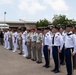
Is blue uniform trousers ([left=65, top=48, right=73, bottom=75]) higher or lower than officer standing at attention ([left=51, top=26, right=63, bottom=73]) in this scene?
lower

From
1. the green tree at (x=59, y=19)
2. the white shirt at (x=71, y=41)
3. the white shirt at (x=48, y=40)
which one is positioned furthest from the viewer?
the green tree at (x=59, y=19)

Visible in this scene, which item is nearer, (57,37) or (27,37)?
(57,37)

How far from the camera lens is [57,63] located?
1056 cm

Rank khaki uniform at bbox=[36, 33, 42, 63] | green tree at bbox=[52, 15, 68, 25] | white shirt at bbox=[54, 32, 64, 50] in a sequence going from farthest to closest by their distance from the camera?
1. green tree at bbox=[52, 15, 68, 25]
2. khaki uniform at bbox=[36, 33, 42, 63]
3. white shirt at bbox=[54, 32, 64, 50]

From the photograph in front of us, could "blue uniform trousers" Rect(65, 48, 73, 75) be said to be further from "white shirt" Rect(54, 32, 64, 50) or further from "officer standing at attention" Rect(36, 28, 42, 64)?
"officer standing at attention" Rect(36, 28, 42, 64)

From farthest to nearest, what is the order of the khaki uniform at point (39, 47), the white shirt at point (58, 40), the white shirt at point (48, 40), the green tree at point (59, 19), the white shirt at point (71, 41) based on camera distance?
the green tree at point (59, 19) < the khaki uniform at point (39, 47) < the white shirt at point (48, 40) < the white shirt at point (58, 40) < the white shirt at point (71, 41)

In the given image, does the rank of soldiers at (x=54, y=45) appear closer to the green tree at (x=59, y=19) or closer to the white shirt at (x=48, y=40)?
the white shirt at (x=48, y=40)

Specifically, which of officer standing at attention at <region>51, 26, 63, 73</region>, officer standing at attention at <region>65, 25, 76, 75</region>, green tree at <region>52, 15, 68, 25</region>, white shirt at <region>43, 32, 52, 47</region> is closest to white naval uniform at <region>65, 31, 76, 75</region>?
officer standing at attention at <region>65, 25, 76, 75</region>

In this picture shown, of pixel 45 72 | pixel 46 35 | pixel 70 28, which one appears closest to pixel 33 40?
pixel 46 35

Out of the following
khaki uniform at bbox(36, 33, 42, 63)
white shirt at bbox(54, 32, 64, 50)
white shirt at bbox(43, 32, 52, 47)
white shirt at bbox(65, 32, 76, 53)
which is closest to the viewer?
white shirt at bbox(65, 32, 76, 53)

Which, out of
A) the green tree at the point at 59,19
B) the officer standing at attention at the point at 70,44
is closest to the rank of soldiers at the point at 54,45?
the officer standing at attention at the point at 70,44

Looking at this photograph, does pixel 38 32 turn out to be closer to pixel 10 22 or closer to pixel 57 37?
pixel 57 37

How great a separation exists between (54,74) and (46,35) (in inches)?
78.1

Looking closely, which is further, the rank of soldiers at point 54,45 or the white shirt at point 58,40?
the white shirt at point 58,40
